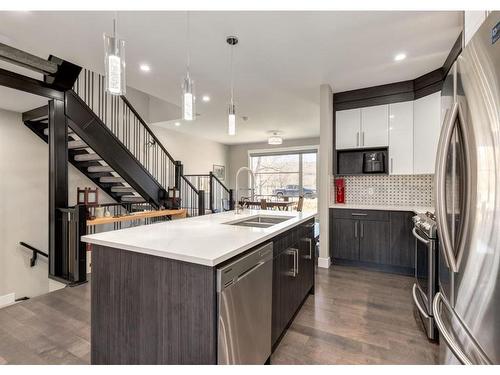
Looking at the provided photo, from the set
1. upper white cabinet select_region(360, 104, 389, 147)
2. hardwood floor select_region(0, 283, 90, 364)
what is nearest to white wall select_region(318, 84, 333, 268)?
upper white cabinet select_region(360, 104, 389, 147)

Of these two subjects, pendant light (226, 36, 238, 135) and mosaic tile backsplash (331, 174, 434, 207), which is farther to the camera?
mosaic tile backsplash (331, 174, 434, 207)

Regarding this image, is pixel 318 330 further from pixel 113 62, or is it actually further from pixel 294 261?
pixel 113 62

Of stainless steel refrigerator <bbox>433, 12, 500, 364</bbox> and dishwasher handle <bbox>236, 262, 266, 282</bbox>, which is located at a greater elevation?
stainless steel refrigerator <bbox>433, 12, 500, 364</bbox>

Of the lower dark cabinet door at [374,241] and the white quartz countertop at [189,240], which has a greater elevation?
the white quartz countertop at [189,240]

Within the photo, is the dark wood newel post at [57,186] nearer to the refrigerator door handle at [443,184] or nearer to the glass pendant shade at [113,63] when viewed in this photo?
the glass pendant shade at [113,63]

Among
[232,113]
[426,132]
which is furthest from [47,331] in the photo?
[426,132]

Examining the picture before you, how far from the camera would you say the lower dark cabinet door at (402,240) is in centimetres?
337

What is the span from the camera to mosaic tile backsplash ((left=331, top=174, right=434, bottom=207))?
372 centimetres

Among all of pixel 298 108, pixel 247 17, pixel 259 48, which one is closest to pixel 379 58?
pixel 259 48

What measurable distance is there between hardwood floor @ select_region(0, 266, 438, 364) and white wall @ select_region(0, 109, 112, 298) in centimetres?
174

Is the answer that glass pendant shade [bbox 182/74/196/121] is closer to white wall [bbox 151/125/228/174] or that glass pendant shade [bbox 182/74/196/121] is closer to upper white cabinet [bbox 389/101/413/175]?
upper white cabinet [bbox 389/101/413/175]

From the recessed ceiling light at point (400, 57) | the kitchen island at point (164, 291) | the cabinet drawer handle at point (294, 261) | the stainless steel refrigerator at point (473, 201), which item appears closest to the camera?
the stainless steel refrigerator at point (473, 201)

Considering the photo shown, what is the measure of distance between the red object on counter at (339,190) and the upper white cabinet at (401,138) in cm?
72

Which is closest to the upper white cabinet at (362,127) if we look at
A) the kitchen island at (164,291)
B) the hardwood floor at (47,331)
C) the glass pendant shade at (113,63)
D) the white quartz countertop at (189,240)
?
→ the white quartz countertop at (189,240)
